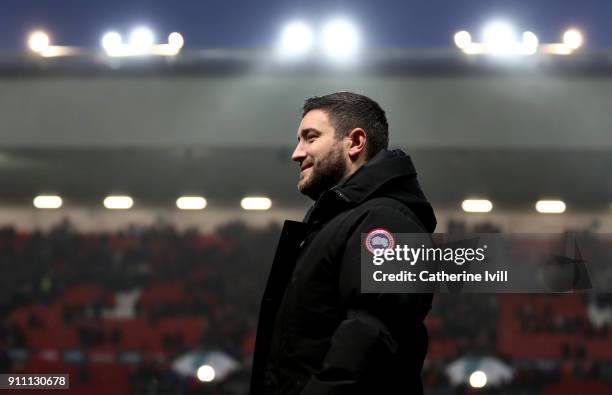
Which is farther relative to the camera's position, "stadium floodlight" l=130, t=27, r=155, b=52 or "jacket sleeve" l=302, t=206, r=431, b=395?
"stadium floodlight" l=130, t=27, r=155, b=52

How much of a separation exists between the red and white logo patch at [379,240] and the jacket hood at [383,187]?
95 millimetres

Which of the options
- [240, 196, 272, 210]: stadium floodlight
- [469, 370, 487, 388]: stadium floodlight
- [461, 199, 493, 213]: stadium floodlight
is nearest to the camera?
[469, 370, 487, 388]: stadium floodlight

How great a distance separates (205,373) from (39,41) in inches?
249

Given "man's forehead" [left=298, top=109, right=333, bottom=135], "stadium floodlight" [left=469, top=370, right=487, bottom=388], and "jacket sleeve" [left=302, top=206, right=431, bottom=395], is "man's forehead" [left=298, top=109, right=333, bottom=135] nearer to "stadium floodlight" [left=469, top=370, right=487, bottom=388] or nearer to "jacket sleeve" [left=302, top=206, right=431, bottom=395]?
"jacket sleeve" [left=302, top=206, right=431, bottom=395]

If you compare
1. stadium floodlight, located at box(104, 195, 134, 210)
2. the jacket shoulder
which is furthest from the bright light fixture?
the jacket shoulder

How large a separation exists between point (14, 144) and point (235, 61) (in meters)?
3.95

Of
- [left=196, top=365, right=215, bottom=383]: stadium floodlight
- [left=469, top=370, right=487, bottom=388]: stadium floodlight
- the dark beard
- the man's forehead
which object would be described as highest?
[left=196, top=365, right=215, bottom=383]: stadium floodlight

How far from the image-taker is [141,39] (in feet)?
46.4

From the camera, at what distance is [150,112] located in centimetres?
1443

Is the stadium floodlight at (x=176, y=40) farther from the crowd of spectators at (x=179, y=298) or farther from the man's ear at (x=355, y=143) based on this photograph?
the man's ear at (x=355, y=143)

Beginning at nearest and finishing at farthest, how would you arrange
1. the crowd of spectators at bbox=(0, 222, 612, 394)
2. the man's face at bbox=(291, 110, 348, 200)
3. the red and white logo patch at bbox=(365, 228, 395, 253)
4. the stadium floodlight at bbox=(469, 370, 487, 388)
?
1. the red and white logo patch at bbox=(365, 228, 395, 253)
2. the man's face at bbox=(291, 110, 348, 200)
3. the stadium floodlight at bbox=(469, 370, 487, 388)
4. the crowd of spectators at bbox=(0, 222, 612, 394)

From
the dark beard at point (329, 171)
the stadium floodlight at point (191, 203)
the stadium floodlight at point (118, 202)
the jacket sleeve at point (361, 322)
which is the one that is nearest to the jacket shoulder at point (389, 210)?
the jacket sleeve at point (361, 322)

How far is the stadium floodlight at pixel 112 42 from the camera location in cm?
1435

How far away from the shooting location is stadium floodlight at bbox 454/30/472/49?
13.9m
